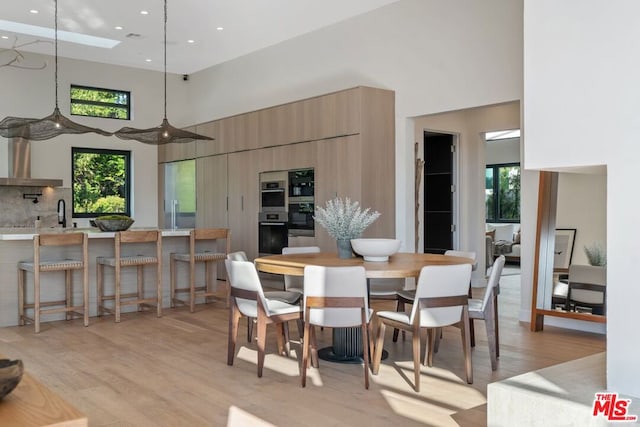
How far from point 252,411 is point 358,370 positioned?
1047mm

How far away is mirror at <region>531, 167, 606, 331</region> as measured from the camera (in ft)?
17.0

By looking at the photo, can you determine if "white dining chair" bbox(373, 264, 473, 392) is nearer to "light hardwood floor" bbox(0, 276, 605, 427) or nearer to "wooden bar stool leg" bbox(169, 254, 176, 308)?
"light hardwood floor" bbox(0, 276, 605, 427)

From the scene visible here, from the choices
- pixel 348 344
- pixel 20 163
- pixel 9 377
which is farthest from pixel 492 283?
pixel 20 163

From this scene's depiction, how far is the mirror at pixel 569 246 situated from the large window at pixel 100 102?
24.0 feet

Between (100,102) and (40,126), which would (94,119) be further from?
(40,126)

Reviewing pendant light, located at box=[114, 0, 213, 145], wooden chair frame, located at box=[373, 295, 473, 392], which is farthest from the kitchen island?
wooden chair frame, located at box=[373, 295, 473, 392]

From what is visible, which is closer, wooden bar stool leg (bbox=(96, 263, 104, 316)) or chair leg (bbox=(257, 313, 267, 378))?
chair leg (bbox=(257, 313, 267, 378))

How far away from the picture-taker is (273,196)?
8.07m

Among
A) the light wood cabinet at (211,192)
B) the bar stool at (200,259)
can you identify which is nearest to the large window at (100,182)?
the light wood cabinet at (211,192)

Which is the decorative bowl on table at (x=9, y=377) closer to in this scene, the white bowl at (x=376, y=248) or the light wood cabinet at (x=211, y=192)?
the white bowl at (x=376, y=248)

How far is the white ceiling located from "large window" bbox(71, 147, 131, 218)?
5.29 feet

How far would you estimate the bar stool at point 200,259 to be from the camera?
6.51 metres

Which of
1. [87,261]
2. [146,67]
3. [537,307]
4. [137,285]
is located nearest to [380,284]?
[537,307]

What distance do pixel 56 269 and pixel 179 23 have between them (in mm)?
3703
